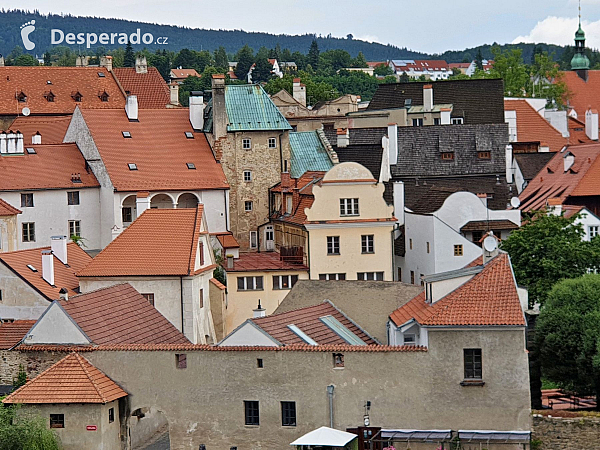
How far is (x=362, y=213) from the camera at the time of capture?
6338cm

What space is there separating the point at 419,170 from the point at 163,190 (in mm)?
15048

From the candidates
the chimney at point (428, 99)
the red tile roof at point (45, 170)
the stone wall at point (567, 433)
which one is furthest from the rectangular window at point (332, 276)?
the chimney at point (428, 99)

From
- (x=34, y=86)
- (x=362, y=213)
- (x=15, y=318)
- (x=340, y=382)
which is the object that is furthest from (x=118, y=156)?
(x=340, y=382)

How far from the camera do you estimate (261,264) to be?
209 ft

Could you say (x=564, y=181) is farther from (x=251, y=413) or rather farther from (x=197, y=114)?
(x=251, y=413)

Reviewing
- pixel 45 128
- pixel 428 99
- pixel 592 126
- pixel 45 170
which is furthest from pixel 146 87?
pixel 45 170

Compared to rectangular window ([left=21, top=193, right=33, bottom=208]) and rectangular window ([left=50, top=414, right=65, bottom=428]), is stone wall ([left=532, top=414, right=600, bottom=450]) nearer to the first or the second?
rectangular window ([left=50, top=414, right=65, bottom=428])

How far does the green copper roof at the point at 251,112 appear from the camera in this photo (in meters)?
72.1

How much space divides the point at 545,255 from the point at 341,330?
1493cm

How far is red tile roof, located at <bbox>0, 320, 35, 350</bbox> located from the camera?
45116 millimetres

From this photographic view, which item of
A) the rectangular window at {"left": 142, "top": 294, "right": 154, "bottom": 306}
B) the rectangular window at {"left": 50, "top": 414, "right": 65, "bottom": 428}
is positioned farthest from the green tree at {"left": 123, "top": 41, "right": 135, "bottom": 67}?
the rectangular window at {"left": 50, "top": 414, "right": 65, "bottom": 428}

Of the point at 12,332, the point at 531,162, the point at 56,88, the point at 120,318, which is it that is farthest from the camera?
the point at 56,88

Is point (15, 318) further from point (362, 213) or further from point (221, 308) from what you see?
point (362, 213)

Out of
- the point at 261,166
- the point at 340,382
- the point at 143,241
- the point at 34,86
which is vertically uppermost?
the point at 34,86
